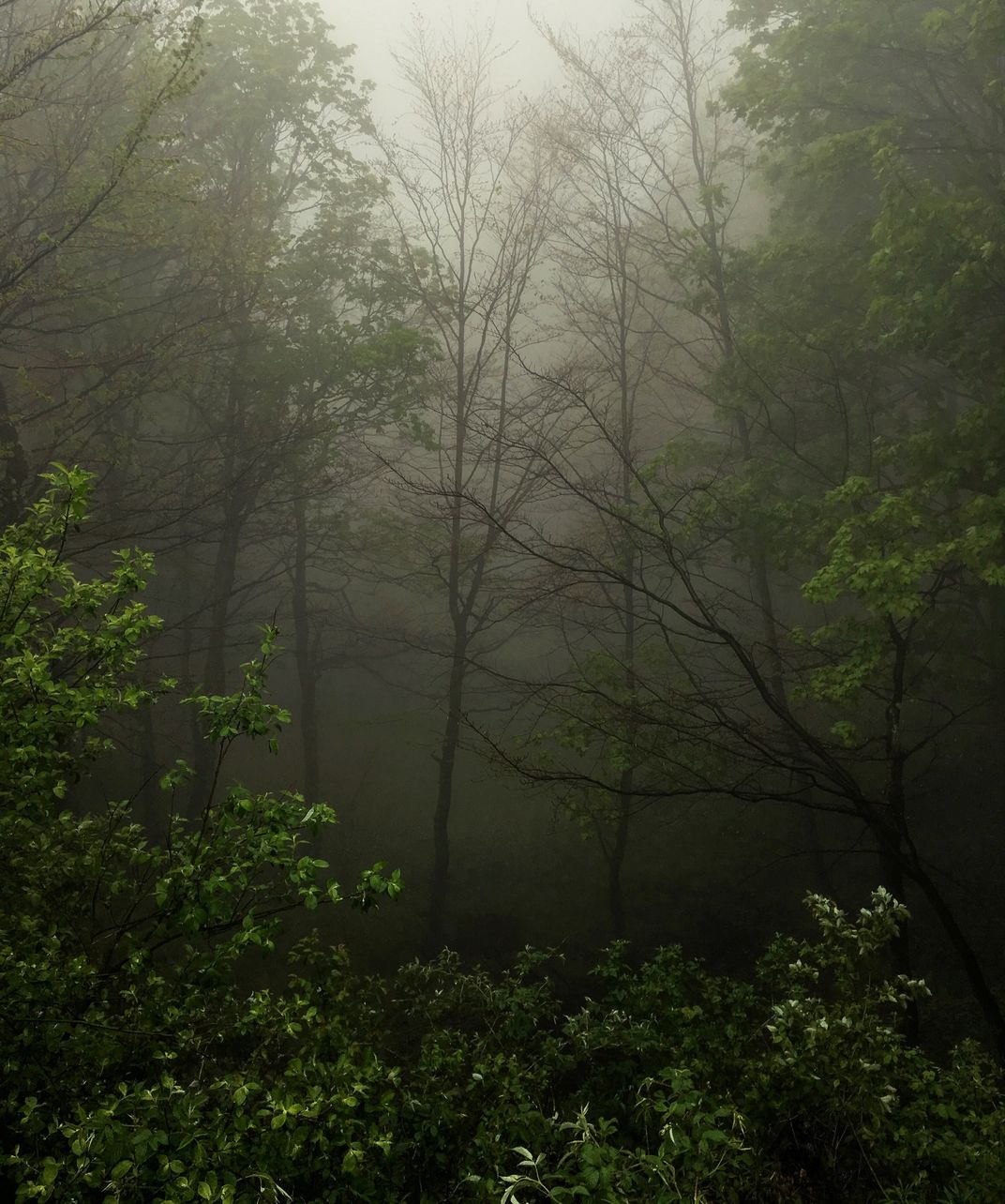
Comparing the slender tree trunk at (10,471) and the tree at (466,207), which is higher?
the tree at (466,207)

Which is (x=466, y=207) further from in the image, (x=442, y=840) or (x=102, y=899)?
(x=102, y=899)

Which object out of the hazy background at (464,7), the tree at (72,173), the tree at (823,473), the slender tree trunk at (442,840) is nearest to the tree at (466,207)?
the slender tree trunk at (442,840)

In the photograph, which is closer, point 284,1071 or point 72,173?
point 284,1071

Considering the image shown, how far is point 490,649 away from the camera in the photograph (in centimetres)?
1258

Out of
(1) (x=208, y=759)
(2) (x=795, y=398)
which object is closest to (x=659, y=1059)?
(2) (x=795, y=398)

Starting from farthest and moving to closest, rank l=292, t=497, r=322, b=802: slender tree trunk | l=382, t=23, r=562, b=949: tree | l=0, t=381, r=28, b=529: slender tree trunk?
1. l=292, t=497, r=322, b=802: slender tree trunk
2. l=382, t=23, r=562, b=949: tree
3. l=0, t=381, r=28, b=529: slender tree trunk

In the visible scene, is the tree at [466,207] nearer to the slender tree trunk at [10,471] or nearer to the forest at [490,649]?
the forest at [490,649]

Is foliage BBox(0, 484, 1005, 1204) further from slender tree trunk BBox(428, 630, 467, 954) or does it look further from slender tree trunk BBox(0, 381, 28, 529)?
slender tree trunk BBox(428, 630, 467, 954)

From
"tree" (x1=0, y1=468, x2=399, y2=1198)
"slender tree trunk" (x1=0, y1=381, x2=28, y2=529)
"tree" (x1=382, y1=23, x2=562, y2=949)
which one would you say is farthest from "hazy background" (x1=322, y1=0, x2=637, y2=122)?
"tree" (x1=0, y1=468, x2=399, y2=1198)

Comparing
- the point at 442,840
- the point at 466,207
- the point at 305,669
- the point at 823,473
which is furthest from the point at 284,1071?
the point at 466,207

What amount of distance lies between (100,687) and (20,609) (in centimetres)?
56

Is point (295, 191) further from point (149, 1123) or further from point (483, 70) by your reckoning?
point (149, 1123)

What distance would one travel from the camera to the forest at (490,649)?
3.70 metres

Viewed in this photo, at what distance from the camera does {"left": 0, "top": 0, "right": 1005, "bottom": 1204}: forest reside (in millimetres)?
3695
